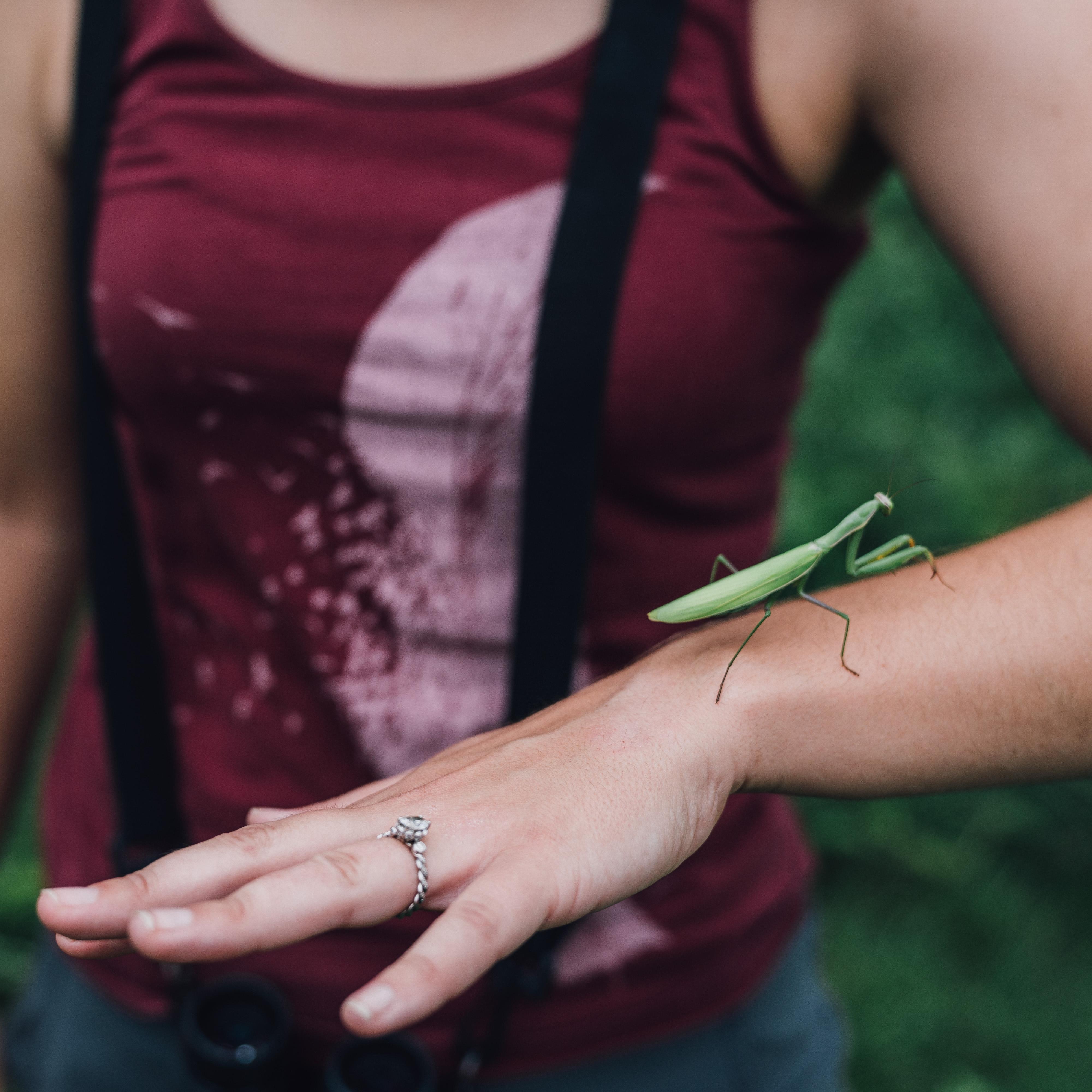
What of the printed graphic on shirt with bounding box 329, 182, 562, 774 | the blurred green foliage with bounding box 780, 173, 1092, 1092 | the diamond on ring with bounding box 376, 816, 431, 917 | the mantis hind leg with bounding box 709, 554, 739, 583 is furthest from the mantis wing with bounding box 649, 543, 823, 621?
the blurred green foliage with bounding box 780, 173, 1092, 1092

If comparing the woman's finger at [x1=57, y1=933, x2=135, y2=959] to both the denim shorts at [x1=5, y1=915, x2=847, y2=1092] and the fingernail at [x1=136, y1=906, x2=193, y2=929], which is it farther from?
the denim shorts at [x1=5, y1=915, x2=847, y2=1092]

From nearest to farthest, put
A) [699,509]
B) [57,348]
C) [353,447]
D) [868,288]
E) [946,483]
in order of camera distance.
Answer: [353,447], [699,509], [57,348], [946,483], [868,288]

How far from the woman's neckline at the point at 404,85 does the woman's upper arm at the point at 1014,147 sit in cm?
50

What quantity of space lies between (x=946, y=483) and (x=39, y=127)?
4.21 meters

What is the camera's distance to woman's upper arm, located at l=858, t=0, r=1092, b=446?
128 centimetres

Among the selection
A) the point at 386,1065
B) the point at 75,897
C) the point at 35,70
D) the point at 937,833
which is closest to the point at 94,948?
the point at 75,897

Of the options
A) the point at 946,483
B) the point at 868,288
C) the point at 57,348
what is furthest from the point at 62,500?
the point at 868,288

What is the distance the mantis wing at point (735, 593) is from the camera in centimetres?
158

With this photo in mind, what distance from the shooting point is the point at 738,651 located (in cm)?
130

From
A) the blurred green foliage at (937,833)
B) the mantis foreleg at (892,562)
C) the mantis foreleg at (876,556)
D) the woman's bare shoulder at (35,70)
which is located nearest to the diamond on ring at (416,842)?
the mantis foreleg at (892,562)

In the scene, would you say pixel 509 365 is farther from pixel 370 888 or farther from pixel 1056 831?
pixel 1056 831

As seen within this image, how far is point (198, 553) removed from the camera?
1958mm

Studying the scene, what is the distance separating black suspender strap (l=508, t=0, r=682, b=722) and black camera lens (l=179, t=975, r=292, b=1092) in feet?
3.26

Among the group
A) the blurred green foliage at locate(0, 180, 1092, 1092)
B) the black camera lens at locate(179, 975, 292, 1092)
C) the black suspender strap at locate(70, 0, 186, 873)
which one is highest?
the black suspender strap at locate(70, 0, 186, 873)
